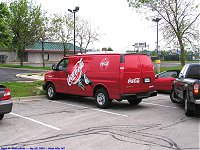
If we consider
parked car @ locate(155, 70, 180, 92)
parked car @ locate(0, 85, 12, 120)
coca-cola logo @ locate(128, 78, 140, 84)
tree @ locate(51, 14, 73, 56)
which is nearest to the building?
tree @ locate(51, 14, 73, 56)

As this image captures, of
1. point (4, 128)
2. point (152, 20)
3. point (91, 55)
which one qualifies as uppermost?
point (152, 20)

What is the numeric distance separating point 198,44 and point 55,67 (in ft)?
60.5

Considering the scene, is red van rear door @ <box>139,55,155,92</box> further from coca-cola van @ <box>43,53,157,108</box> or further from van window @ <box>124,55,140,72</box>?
van window @ <box>124,55,140,72</box>

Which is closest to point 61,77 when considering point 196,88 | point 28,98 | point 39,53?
point 28,98

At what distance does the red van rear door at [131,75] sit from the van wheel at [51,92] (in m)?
3.90

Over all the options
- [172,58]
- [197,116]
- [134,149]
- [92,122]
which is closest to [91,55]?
[92,122]

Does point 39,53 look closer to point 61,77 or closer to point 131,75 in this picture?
point 61,77

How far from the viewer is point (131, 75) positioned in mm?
10000

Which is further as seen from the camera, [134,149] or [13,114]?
[13,114]

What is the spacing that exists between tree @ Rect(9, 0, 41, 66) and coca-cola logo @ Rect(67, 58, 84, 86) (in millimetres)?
28685

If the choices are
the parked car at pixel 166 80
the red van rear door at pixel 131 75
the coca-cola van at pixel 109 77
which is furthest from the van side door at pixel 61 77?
the parked car at pixel 166 80

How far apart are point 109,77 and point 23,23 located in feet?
102

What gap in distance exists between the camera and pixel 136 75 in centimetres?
1016

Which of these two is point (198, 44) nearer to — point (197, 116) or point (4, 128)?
point (197, 116)
